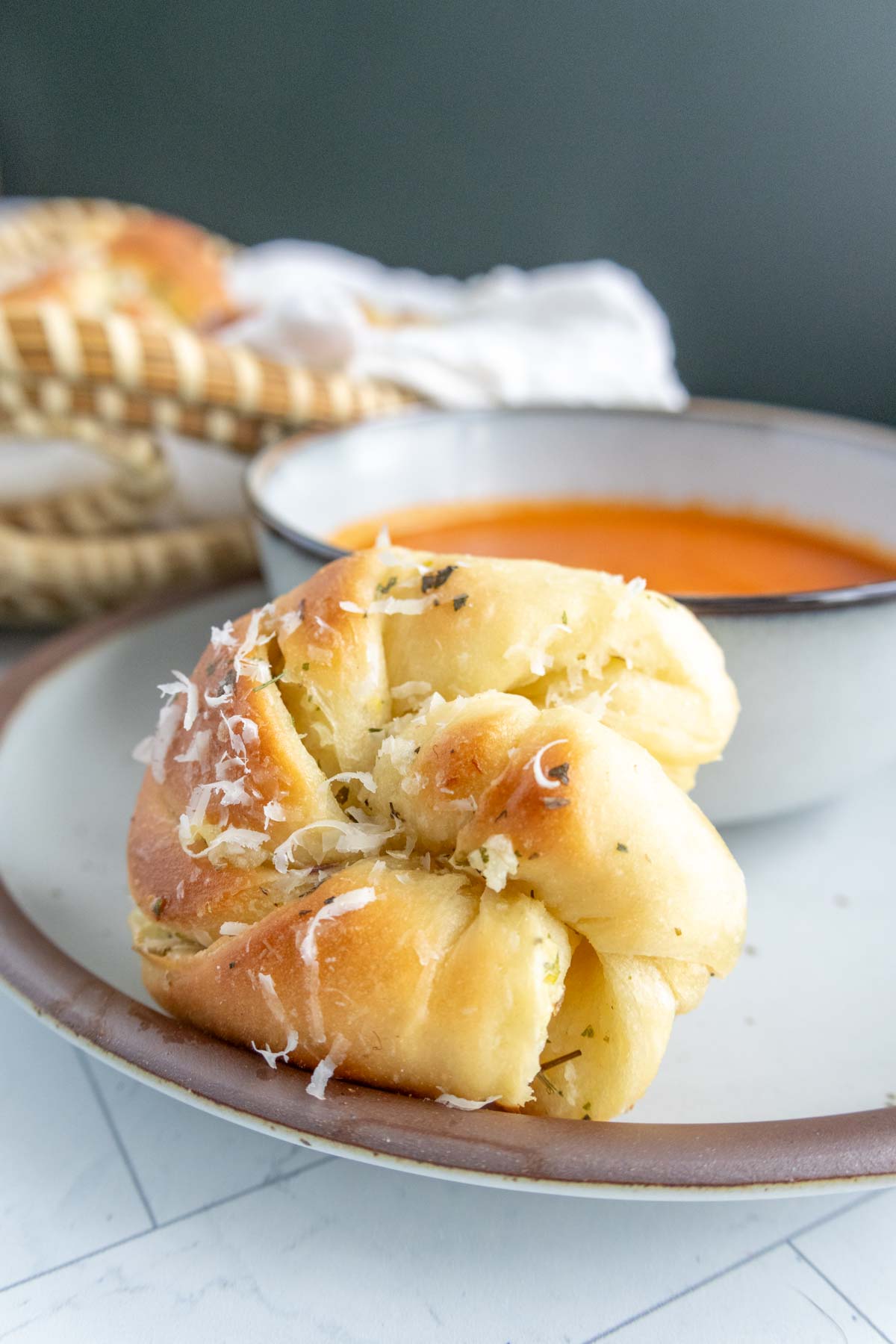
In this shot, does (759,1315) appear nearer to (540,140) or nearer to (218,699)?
(218,699)

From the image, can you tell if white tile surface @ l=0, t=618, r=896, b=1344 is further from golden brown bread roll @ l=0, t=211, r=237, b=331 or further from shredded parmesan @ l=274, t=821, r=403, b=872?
golden brown bread roll @ l=0, t=211, r=237, b=331

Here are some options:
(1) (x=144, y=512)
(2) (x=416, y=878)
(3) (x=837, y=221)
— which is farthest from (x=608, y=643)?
(3) (x=837, y=221)

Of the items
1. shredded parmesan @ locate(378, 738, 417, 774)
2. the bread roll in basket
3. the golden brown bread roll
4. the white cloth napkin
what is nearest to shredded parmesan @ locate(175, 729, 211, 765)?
the bread roll in basket

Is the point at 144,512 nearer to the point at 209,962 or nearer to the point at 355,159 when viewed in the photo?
the point at 209,962

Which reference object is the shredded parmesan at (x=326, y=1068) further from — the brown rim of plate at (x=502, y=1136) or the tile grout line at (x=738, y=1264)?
the tile grout line at (x=738, y=1264)

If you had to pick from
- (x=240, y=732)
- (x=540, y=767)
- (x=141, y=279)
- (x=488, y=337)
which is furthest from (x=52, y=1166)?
(x=141, y=279)
